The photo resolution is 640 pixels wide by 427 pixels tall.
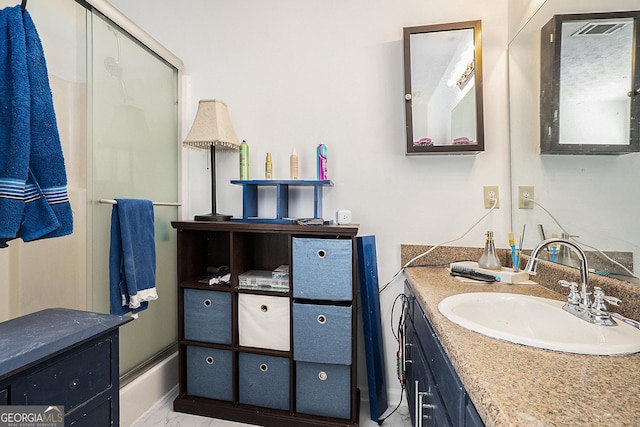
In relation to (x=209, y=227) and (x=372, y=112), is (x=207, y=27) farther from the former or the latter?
(x=209, y=227)

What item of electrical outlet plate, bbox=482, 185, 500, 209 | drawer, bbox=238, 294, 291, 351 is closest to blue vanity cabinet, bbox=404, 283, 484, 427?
drawer, bbox=238, 294, 291, 351

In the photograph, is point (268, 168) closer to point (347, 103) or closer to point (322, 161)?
point (322, 161)

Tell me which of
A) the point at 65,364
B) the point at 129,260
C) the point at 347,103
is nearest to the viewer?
the point at 65,364

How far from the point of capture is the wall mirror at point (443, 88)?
1618 millimetres

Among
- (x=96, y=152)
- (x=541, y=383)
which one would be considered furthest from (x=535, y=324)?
(x=96, y=152)

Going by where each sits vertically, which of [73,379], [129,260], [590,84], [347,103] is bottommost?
[73,379]

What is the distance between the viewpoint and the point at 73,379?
0.86m

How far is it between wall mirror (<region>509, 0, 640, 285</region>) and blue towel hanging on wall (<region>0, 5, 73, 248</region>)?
1.72 metres

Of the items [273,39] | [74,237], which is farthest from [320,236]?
[273,39]

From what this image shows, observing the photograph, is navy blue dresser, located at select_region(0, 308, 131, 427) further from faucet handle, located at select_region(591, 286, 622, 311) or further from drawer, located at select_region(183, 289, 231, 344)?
faucet handle, located at select_region(591, 286, 622, 311)

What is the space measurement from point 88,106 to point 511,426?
70.8 inches

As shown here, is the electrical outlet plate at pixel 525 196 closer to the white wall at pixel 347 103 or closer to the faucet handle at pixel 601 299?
the white wall at pixel 347 103

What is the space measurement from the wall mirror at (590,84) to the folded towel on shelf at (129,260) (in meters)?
1.88

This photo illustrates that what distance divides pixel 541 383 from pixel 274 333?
48.5 inches
